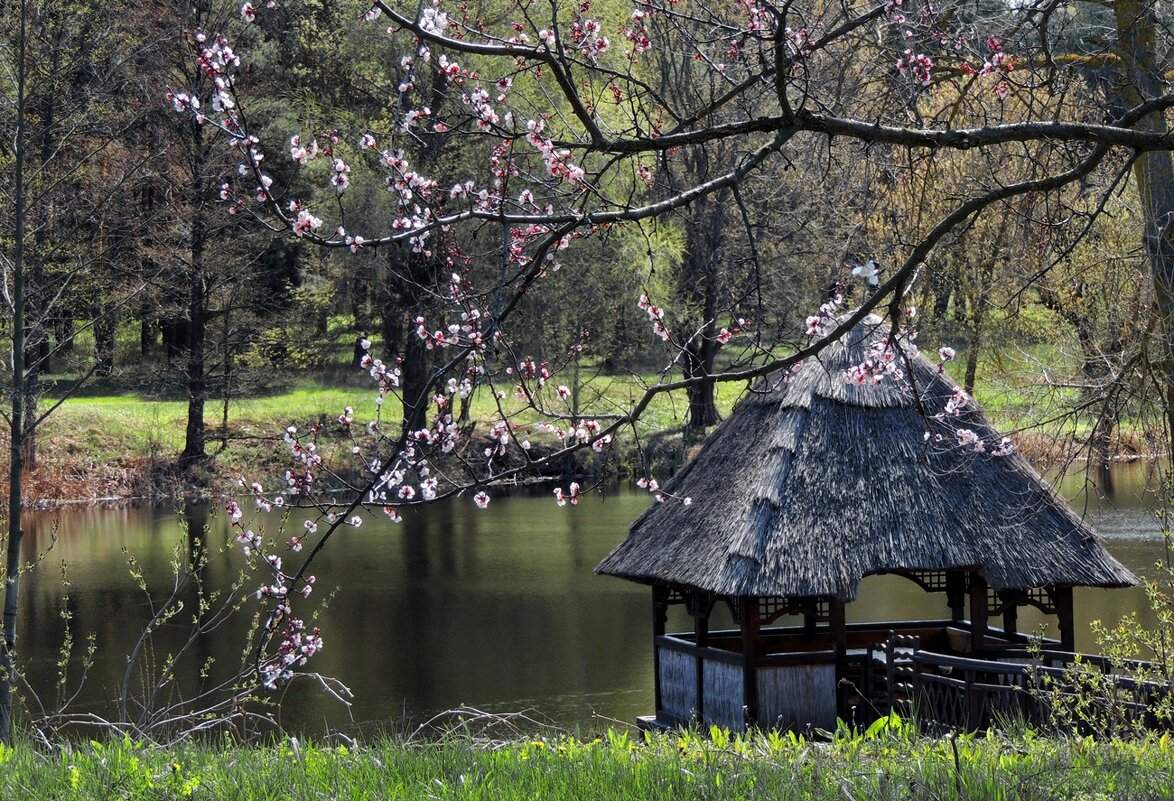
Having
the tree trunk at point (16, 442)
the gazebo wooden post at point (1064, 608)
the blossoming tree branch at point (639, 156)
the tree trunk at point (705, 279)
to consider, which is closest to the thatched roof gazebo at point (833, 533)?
the gazebo wooden post at point (1064, 608)

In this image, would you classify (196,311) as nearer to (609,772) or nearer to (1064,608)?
(1064,608)

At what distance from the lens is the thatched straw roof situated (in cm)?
1101

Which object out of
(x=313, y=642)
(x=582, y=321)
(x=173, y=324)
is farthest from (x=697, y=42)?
(x=173, y=324)

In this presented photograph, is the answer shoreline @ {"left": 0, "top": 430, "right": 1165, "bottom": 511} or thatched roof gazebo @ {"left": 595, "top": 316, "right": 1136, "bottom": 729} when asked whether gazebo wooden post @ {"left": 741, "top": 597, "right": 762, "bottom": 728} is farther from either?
shoreline @ {"left": 0, "top": 430, "right": 1165, "bottom": 511}

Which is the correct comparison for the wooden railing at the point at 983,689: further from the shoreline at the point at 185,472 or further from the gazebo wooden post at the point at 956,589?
the shoreline at the point at 185,472

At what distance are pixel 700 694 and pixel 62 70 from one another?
7.17 metres

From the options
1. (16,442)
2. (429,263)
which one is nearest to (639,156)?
(429,263)

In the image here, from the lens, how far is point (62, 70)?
9648 mm

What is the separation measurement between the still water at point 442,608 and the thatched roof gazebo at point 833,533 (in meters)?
0.88

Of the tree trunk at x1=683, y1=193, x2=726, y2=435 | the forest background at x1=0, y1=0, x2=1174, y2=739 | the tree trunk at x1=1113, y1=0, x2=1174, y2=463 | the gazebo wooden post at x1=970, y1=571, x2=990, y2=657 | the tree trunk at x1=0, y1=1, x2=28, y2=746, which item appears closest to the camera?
the tree trunk at x1=0, y1=1, x2=28, y2=746

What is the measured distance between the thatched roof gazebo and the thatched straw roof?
13 millimetres

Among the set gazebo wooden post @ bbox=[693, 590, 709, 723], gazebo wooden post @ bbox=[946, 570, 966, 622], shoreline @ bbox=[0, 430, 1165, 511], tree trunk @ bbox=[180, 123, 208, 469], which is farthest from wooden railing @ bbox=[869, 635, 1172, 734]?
tree trunk @ bbox=[180, 123, 208, 469]

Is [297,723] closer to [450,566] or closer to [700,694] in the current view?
[700,694]

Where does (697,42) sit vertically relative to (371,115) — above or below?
below
